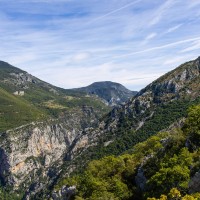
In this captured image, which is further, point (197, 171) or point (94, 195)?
point (94, 195)

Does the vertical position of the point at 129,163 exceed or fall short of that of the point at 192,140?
it falls short

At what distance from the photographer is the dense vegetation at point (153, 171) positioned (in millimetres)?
76056

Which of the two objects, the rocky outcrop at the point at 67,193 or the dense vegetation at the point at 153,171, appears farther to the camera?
the rocky outcrop at the point at 67,193

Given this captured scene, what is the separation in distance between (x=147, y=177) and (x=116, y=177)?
1589cm

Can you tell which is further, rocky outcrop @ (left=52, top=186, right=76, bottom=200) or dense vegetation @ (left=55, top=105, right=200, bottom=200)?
rocky outcrop @ (left=52, top=186, right=76, bottom=200)

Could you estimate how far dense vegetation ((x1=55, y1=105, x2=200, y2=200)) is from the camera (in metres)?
76.1

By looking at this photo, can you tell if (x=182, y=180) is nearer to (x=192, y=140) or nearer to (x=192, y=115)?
(x=192, y=140)

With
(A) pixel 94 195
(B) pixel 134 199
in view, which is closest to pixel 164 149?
(B) pixel 134 199

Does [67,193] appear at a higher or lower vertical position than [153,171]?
lower

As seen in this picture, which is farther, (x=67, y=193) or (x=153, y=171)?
(x=67, y=193)

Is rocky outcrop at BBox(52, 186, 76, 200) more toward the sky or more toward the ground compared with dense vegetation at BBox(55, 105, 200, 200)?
more toward the ground

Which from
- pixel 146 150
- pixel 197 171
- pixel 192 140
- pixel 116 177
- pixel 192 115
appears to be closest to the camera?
pixel 197 171

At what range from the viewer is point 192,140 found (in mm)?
88625

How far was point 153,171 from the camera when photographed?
87.9 meters
